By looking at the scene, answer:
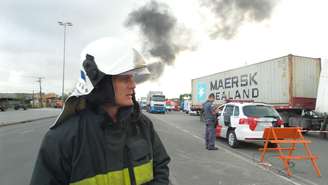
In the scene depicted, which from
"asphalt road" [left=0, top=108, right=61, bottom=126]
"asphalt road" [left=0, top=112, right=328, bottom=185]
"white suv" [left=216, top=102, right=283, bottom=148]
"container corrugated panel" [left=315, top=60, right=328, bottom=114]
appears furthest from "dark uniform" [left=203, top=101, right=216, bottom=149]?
"asphalt road" [left=0, top=108, right=61, bottom=126]

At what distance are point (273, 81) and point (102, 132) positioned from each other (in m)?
19.0

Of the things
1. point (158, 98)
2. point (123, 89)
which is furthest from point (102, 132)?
point (158, 98)

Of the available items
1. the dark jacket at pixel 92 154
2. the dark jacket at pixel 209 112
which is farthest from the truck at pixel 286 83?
the dark jacket at pixel 92 154

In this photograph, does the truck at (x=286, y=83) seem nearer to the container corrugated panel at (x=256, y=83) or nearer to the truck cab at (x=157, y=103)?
the container corrugated panel at (x=256, y=83)

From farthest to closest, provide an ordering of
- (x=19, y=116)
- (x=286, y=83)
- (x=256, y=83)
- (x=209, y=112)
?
(x=19, y=116) < (x=256, y=83) < (x=286, y=83) < (x=209, y=112)

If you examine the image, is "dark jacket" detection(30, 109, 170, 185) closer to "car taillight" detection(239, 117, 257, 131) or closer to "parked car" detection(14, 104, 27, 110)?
"car taillight" detection(239, 117, 257, 131)

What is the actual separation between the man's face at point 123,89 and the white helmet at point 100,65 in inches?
1.8

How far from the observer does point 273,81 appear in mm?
19719

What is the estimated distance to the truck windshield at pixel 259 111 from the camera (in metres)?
12.7

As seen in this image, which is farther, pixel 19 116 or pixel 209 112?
pixel 19 116

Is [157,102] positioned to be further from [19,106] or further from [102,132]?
[102,132]

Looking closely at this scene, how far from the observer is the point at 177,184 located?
6.58m

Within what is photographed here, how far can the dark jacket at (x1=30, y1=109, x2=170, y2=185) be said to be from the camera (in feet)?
6.19

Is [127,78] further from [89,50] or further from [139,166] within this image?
[139,166]
